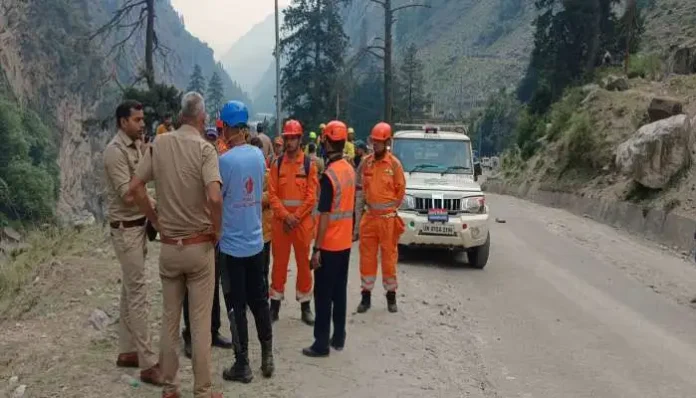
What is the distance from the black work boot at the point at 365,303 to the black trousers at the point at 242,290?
8.46ft

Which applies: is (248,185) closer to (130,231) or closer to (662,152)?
(130,231)

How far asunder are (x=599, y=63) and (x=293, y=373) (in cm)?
4109

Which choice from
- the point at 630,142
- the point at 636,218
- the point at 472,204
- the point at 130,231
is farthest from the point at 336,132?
the point at 630,142

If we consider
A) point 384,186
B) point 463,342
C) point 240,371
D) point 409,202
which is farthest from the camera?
point 409,202

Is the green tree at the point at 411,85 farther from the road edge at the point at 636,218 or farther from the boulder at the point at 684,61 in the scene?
the road edge at the point at 636,218

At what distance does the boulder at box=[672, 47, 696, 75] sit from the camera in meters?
24.8

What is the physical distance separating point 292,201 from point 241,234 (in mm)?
1786

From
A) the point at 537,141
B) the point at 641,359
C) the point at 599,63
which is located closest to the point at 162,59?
the point at 537,141

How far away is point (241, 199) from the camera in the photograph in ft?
17.1

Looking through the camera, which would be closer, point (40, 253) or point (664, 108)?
point (40, 253)

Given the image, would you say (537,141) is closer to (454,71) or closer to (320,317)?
(320,317)

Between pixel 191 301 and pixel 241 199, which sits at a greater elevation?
pixel 241 199

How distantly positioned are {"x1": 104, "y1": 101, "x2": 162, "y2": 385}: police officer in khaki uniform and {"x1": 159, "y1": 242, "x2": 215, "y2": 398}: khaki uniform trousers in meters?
0.47

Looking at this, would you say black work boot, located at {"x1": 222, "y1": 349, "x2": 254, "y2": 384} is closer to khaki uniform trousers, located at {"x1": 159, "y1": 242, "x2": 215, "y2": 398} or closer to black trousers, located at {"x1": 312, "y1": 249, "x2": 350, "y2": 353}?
khaki uniform trousers, located at {"x1": 159, "y1": 242, "x2": 215, "y2": 398}
